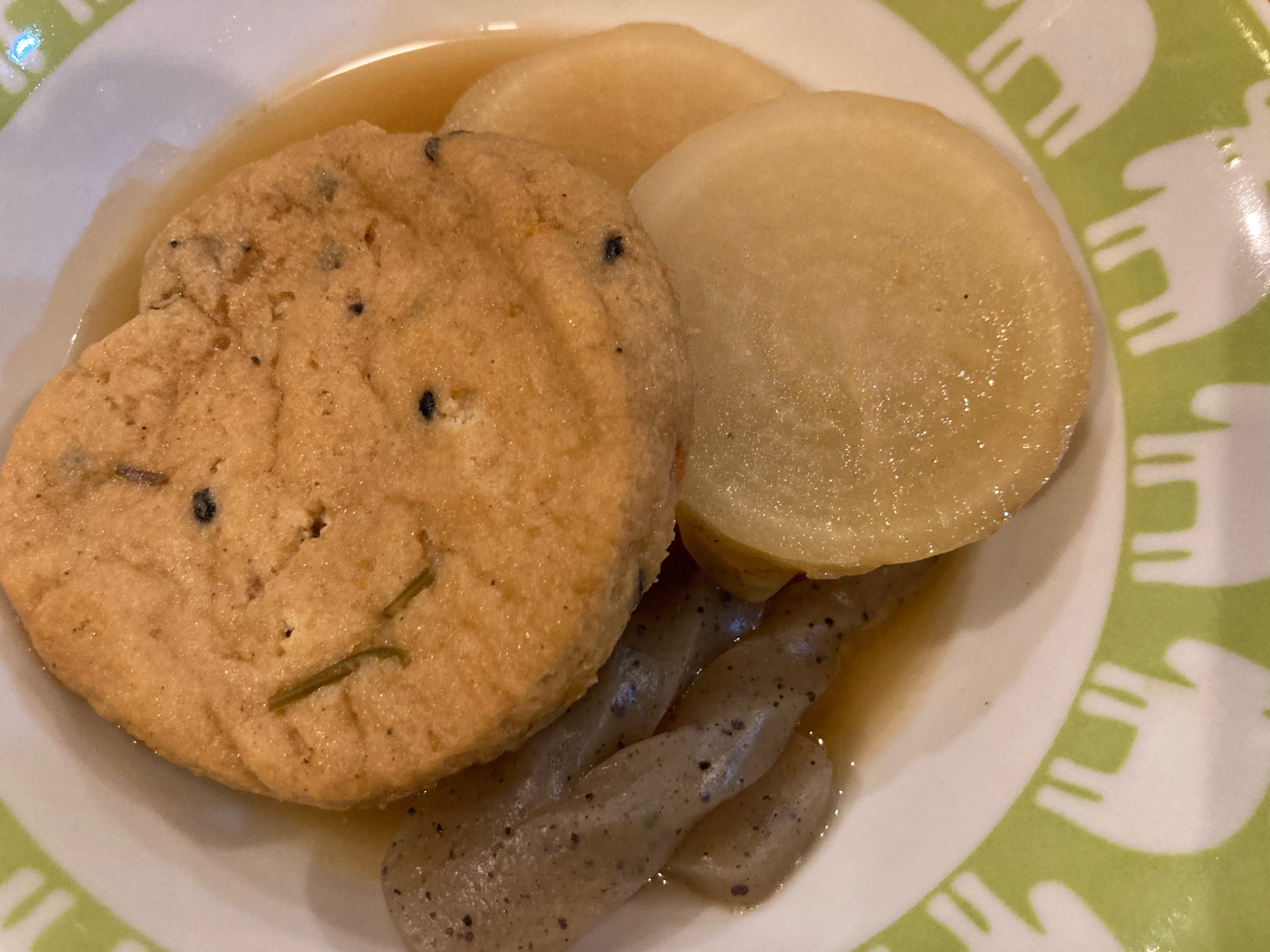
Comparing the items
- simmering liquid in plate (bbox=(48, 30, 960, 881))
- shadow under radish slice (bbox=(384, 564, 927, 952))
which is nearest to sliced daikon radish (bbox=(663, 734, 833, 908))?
shadow under radish slice (bbox=(384, 564, 927, 952))

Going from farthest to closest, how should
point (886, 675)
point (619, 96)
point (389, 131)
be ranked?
point (389, 131) → point (619, 96) → point (886, 675)

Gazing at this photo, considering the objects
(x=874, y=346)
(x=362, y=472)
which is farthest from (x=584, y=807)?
(x=874, y=346)

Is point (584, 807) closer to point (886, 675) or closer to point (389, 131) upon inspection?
point (886, 675)

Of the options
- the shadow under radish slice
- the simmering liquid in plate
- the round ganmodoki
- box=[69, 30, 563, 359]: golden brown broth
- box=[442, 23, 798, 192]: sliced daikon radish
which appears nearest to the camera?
the round ganmodoki

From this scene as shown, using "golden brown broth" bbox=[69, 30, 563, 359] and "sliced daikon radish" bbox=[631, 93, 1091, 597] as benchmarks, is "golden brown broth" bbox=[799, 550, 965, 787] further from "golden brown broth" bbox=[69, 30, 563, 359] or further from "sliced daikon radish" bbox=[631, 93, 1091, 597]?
"golden brown broth" bbox=[69, 30, 563, 359]

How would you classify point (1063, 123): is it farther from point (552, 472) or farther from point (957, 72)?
point (552, 472)

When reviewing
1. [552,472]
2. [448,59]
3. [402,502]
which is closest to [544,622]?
[552,472]

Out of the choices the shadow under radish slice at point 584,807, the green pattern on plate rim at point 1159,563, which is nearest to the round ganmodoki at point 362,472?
the shadow under radish slice at point 584,807
